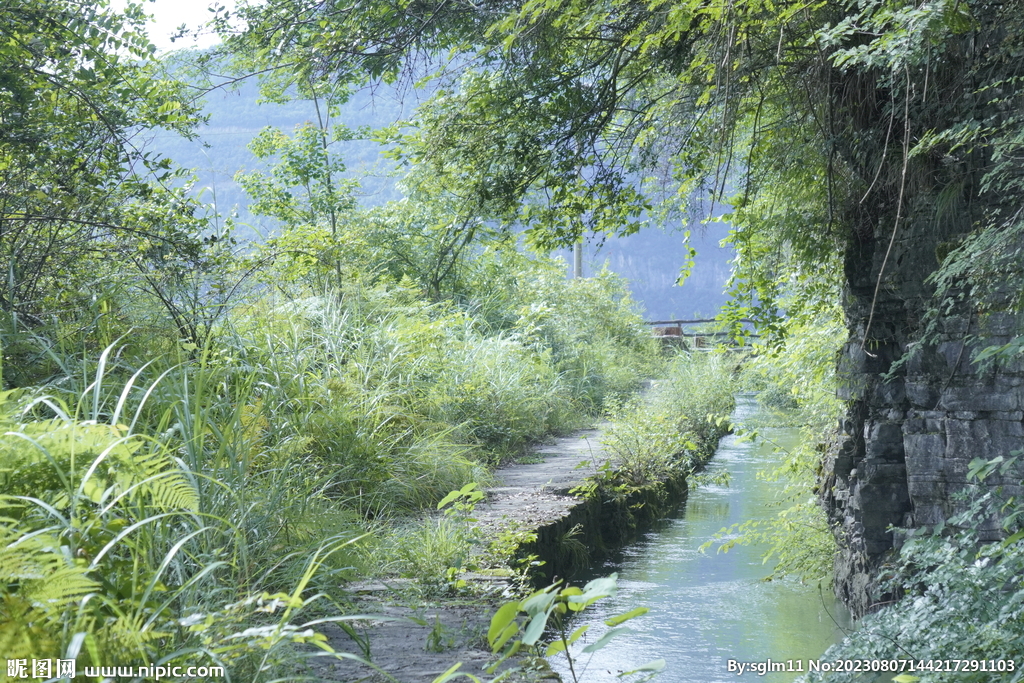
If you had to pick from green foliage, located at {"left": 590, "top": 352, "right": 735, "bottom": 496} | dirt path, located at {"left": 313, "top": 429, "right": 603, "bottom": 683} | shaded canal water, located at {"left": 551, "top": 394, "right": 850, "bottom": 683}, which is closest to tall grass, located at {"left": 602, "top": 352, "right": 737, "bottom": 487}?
green foliage, located at {"left": 590, "top": 352, "right": 735, "bottom": 496}

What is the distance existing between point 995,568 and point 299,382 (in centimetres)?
404

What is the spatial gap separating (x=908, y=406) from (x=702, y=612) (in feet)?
6.25

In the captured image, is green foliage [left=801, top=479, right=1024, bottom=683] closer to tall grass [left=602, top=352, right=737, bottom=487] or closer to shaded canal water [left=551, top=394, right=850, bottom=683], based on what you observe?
shaded canal water [left=551, top=394, right=850, bottom=683]

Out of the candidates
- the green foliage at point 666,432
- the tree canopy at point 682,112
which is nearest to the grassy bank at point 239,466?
the green foliage at point 666,432

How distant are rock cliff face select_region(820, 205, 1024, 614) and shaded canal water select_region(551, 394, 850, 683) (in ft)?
1.35

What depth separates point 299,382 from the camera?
556 centimetres

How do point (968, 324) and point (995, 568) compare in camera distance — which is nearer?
point (995, 568)

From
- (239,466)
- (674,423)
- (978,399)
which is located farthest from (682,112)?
(674,423)

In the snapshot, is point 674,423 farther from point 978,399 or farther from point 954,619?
point 954,619

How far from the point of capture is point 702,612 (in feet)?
18.7

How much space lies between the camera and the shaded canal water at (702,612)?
4812 mm

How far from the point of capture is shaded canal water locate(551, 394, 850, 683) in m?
4.81

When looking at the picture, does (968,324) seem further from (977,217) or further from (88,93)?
(88,93)

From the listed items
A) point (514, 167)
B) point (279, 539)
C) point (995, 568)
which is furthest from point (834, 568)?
point (279, 539)
